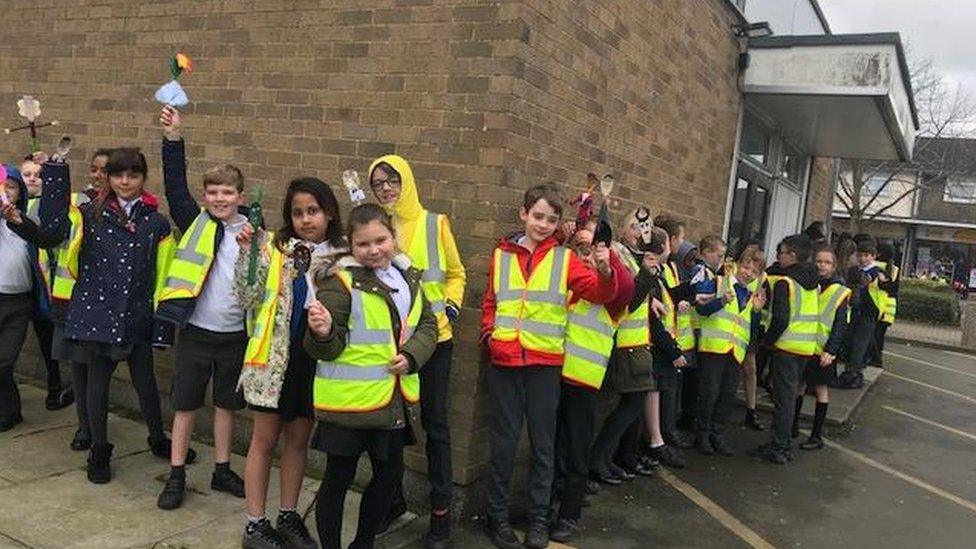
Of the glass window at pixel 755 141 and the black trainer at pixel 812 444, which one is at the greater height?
the glass window at pixel 755 141

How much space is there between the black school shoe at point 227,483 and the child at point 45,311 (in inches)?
50.2

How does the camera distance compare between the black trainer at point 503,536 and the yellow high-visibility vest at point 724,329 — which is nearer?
the black trainer at point 503,536

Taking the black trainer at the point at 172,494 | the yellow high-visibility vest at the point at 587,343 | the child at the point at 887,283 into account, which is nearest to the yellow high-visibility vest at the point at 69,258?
the black trainer at the point at 172,494

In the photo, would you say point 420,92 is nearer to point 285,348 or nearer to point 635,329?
point 285,348

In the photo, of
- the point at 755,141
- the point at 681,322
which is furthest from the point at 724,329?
the point at 755,141

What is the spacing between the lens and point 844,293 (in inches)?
234

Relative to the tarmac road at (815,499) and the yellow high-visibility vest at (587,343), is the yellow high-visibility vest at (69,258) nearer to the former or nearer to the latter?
the tarmac road at (815,499)

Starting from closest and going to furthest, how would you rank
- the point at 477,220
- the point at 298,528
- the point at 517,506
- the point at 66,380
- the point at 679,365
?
the point at 298,528 < the point at 477,220 < the point at 517,506 < the point at 679,365 < the point at 66,380

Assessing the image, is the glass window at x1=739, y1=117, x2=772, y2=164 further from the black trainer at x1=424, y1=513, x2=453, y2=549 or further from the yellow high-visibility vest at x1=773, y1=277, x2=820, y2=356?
the black trainer at x1=424, y1=513, x2=453, y2=549

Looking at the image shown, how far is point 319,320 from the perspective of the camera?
2916 millimetres

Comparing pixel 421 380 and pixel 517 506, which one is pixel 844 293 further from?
pixel 421 380

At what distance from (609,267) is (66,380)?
14.4 ft

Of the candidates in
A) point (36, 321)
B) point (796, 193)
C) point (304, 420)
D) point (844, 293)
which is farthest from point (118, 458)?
point (796, 193)

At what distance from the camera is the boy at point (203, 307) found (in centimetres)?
389
